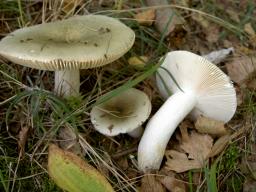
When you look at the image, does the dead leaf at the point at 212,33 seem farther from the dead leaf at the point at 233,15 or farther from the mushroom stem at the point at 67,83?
the mushroom stem at the point at 67,83

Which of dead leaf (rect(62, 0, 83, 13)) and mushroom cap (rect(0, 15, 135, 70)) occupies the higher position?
mushroom cap (rect(0, 15, 135, 70))

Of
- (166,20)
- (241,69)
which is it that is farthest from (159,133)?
(166,20)

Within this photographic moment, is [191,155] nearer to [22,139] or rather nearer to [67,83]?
[67,83]

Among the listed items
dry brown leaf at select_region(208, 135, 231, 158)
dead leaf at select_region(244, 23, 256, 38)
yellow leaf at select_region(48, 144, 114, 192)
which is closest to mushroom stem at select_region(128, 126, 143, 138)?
dry brown leaf at select_region(208, 135, 231, 158)

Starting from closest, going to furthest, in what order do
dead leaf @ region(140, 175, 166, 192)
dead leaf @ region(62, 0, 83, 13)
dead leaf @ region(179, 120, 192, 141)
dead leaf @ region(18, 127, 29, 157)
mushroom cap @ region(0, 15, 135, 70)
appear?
mushroom cap @ region(0, 15, 135, 70) < dead leaf @ region(140, 175, 166, 192) < dead leaf @ region(18, 127, 29, 157) < dead leaf @ region(179, 120, 192, 141) < dead leaf @ region(62, 0, 83, 13)

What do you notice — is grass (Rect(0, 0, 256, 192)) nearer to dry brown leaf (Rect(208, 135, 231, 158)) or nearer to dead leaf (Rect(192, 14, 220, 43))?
dry brown leaf (Rect(208, 135, 231, 158))

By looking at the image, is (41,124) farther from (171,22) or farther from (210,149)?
(171,22)

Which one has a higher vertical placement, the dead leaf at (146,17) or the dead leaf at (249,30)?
the dead leaf at (146,17)

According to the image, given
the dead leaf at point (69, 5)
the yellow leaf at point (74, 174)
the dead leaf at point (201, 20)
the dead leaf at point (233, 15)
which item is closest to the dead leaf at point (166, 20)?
the dead leaf at point (201, 20)
